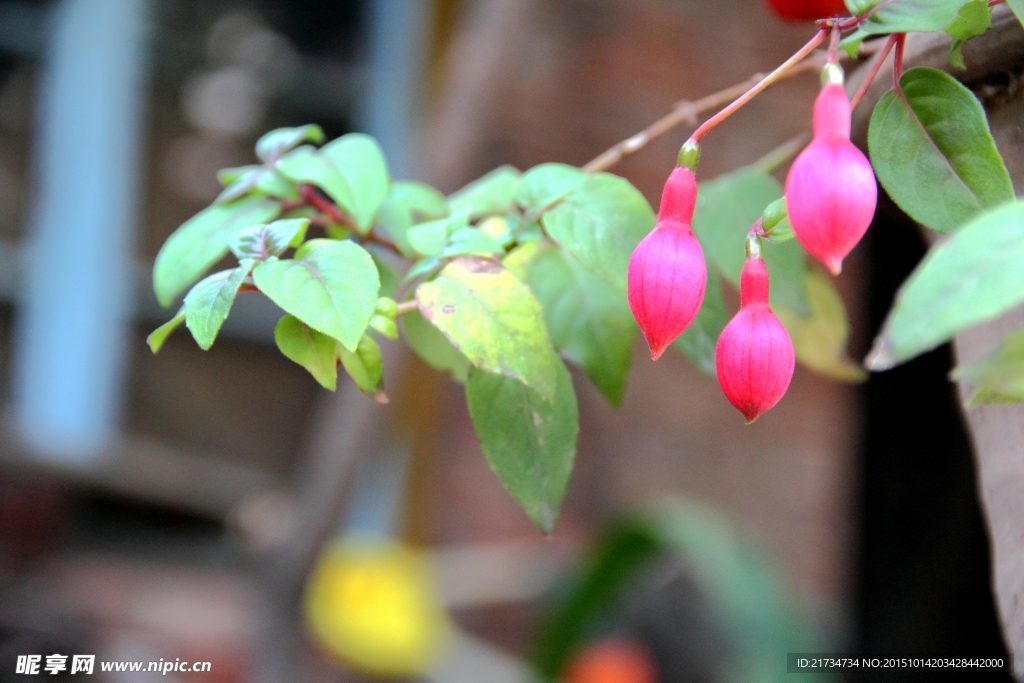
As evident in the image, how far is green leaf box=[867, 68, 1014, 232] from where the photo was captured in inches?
8.6

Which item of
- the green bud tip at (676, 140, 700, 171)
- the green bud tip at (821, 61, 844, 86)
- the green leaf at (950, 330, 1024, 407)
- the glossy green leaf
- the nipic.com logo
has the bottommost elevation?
the nipic.com logo

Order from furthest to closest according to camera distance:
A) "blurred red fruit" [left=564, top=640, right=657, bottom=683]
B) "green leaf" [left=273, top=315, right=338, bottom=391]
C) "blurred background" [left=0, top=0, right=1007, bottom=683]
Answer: "blurred red fruit" [left=564, top=640, right=657, bottom=683], "blurred background" [left=0, top=0, right=1007, bottom=683], "green leaf" [left=273, top=315, right=338, bottom=391]

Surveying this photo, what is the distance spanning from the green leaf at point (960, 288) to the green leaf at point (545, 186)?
0.54ft

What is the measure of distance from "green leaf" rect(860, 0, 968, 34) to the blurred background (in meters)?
0.58

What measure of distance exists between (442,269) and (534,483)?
0.24ft

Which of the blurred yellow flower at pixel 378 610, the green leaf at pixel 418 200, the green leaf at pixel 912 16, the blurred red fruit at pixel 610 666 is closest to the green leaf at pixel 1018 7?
the green leaf at pixel 912 16

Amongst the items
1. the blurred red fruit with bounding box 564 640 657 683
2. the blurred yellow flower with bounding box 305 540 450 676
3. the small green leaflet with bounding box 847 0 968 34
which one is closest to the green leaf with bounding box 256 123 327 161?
the small green leaflet with bounding box 847 0 968 34

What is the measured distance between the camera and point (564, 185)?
12.0 inches

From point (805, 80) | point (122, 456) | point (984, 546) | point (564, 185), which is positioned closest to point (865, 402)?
point (984, 546)

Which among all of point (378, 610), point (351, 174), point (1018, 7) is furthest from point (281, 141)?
point (378, 610)

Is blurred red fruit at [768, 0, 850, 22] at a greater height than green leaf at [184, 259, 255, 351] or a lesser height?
greater

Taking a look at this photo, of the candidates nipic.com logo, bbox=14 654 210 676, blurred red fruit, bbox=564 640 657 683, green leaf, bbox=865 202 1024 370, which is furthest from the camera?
blurred red fruit, bbox=564 640 657 683

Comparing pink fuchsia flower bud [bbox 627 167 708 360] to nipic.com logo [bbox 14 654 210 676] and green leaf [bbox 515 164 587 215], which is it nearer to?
green leaf [bbox 515 164 587 215]

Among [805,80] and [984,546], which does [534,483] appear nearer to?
[984,546]
